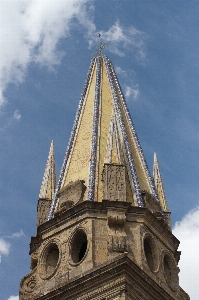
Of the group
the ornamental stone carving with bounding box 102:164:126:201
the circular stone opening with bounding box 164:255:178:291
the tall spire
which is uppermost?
the tall spire

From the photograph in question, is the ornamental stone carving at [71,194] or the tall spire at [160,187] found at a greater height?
the tall spire at [160,187]

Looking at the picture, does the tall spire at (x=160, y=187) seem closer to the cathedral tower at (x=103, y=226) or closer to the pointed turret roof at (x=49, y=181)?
the cathedral tower at (x=103, y=226)

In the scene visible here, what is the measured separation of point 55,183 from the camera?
2469cm

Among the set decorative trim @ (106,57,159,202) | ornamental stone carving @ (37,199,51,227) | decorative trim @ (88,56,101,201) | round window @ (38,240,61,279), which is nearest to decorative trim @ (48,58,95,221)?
decorative trim @ (88,56,101,201)

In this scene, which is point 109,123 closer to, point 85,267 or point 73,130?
point 73,130

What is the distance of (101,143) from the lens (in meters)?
23.9

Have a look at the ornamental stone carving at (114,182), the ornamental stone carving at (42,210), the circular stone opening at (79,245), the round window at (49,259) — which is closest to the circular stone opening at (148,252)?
the ornamental stone carving at (114,182)

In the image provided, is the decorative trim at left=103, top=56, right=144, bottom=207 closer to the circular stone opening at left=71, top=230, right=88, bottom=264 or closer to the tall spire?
the tall spire

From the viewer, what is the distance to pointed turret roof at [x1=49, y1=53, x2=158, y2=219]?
22.5 m

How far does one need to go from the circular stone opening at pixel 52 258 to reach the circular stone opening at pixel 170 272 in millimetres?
3122

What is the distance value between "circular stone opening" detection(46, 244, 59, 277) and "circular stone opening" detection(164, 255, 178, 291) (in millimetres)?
3122

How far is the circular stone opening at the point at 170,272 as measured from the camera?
70.5 feet

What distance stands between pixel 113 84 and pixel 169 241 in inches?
270

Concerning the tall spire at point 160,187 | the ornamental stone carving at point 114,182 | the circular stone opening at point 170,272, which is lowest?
the circular stone opening at point 170,272
